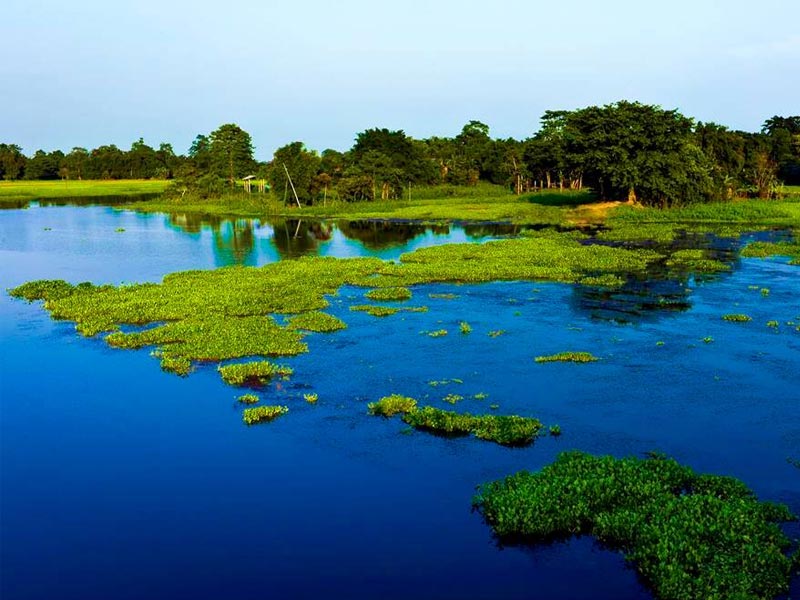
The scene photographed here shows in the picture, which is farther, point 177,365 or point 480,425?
point 177,365

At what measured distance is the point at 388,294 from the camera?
41.6 m

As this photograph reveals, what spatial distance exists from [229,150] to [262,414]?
120 meters

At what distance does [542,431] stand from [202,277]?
31.8 metres

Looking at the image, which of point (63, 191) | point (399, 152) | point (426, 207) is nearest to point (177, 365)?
point (426, 207)

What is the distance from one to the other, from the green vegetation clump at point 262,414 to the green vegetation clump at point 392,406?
3051 millimetres

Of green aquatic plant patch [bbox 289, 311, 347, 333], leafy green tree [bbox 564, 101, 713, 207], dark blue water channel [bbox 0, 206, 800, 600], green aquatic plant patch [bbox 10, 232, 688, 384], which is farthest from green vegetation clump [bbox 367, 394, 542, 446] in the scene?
leafy green tree [bbox 564, 101, 713, 207]

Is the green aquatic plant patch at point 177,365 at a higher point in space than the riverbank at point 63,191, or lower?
lower

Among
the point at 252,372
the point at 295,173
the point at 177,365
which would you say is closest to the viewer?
the point at 252,372

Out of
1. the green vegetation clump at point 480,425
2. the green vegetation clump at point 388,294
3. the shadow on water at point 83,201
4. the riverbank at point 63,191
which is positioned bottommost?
the green vegetation clump at point 480,425

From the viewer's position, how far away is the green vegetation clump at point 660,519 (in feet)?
47.0

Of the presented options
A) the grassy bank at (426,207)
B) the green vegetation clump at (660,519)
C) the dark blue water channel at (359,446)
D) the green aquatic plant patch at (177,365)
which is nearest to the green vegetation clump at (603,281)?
the dark blue water channel at (359,446)

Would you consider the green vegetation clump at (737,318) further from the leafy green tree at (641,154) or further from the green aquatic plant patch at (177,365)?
the leafy green tree at (641,154)

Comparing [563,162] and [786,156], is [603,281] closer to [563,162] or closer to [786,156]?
[563,162]

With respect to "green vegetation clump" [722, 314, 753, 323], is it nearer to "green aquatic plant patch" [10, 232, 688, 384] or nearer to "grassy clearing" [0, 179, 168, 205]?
"green aquatic plant patch" [10, 232, 688, 384]
